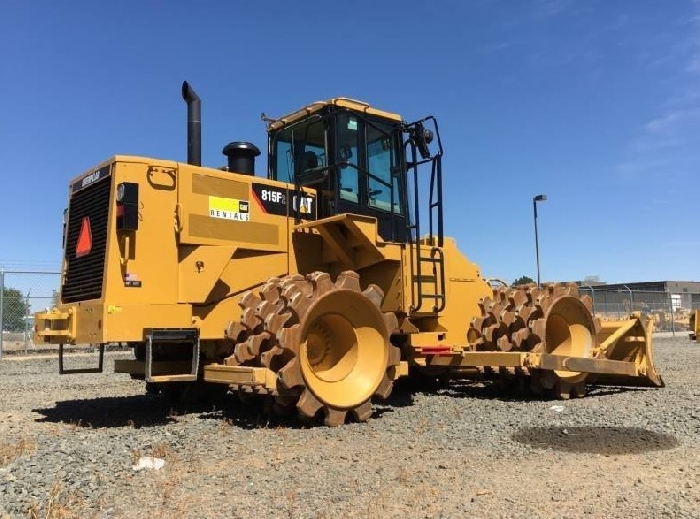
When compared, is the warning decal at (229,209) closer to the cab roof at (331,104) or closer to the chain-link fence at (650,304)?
the cab roof at (331,104)

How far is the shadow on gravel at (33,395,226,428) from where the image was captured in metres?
7.05

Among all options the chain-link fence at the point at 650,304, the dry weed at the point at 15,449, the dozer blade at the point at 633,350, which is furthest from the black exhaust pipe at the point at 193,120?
the chain-link fence at the point at 650,304

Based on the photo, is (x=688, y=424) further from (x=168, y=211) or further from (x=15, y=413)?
(x=15, y=413)

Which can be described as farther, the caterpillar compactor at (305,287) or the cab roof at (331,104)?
the cab roof at (331,104)

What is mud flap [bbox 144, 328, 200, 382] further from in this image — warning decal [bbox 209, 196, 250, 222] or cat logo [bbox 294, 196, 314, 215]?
cat logo [bbox 294, 196, 314, 215]

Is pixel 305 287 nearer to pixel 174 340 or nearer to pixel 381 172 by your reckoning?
pixel 174 340

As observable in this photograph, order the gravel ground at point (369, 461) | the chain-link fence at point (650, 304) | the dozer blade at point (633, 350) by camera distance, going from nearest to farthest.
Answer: the gravel ground at point (369, 461) < the dozer blade at point (633, 350) < the chain-link fence at point (650, 304)

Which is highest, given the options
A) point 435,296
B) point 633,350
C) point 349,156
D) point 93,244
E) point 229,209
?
point 349,156

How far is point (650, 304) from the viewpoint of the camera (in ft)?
91.3

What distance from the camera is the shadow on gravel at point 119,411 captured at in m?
7.05

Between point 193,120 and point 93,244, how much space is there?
1.95m

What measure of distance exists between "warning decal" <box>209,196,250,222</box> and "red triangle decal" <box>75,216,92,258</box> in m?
1.36

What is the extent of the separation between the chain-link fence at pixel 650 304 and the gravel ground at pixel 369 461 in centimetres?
1789

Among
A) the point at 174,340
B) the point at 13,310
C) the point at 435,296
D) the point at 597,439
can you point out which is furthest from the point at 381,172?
the point at 13,310
